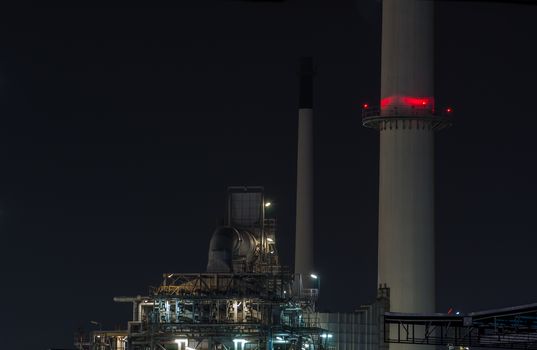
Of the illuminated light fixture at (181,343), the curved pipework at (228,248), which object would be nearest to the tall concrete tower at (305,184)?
the curved pipework at (228,248)

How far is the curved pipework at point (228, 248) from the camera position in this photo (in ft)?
217

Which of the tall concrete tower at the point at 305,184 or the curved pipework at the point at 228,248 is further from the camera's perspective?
the tall concrete tower at the point at 305,184

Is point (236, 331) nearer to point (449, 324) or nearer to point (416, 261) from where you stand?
point (416, 261)

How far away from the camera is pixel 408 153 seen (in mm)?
58000

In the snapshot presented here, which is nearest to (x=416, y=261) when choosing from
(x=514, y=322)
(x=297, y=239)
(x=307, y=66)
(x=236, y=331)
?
(x=236, y=331)

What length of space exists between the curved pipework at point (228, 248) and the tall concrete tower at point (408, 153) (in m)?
11.5

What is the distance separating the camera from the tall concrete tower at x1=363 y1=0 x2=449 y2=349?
5741 centimetres

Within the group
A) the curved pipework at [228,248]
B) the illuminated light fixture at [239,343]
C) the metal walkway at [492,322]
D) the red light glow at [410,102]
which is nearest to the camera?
the metal walkway at [492,322]

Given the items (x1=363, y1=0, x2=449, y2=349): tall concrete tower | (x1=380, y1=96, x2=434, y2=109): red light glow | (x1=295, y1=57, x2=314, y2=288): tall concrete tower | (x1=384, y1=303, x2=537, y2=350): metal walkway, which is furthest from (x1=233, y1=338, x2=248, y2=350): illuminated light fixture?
(x1=295, y1=57, x2=314, y2=288): tall concrete tower

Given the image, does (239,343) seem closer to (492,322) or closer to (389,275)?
(389,275)

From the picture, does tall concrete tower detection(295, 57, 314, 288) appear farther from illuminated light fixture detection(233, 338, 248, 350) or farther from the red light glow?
the red light glow

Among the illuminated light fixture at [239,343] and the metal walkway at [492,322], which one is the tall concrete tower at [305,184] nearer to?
the illuminated light fixture at [239,343]

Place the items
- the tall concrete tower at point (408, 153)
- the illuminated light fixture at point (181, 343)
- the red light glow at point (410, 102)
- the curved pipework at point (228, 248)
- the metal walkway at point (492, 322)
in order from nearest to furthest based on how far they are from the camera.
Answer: the metal walkway at point (492, 322) < the red light glow at point (410, 102) < the tall concrete tower at point (408, 153) < the illuminated light fixture at point (181, 343) < the curved pipework at point (228, 248)

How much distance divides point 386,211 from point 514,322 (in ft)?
65.0
